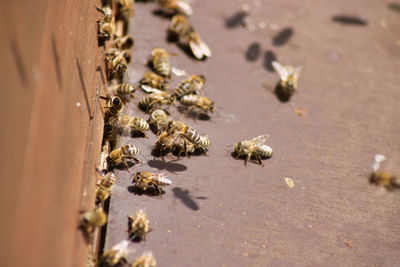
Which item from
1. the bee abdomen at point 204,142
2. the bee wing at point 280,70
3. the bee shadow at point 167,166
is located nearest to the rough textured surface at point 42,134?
the bee shadow at point 167,166

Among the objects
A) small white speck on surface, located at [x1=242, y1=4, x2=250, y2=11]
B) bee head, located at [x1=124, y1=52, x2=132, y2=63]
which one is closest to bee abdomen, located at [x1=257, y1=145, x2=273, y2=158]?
bee head, located at [x1=124, y1=52, x2=132, y2=63]

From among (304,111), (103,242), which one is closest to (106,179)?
(103,242)

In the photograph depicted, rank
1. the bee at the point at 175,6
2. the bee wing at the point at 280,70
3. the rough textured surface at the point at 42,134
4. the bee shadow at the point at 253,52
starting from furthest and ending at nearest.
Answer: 1. the bee at the point at 175,6
2. the bee shadow at the point at 253,52
3. the bee wing at the point at 280,70
4. the rough textured surface at the point at 42,134

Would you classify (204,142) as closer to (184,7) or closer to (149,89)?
(149,89)

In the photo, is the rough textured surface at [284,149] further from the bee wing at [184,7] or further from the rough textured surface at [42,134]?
the rough textured surface at [42,134]

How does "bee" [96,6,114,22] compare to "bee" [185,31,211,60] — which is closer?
"bee" [96,6,114,22]

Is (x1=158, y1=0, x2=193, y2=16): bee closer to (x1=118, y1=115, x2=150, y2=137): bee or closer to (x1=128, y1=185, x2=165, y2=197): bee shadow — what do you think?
(x1=118, y1=115, x2=150, y2=137): bee
